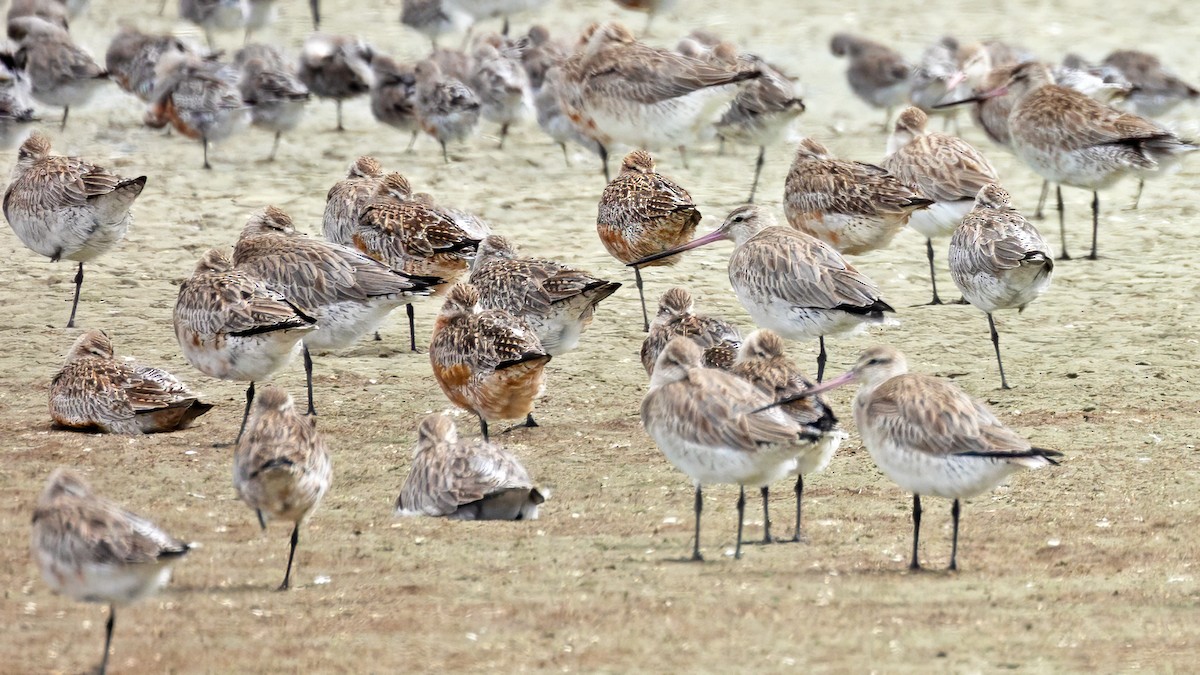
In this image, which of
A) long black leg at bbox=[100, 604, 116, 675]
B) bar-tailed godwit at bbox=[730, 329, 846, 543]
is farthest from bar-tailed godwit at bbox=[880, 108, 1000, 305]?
long black leg at bbox=[100, 604, 116, 675]

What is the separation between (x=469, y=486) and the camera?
775 cm

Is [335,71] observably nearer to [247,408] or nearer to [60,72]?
[60,72]

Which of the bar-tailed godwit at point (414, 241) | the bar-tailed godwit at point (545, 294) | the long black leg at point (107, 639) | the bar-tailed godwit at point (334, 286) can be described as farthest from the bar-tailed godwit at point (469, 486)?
the bar-tailed godwit at point (414, 241)

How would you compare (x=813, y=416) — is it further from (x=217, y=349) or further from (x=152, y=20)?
(x=152, y=20)

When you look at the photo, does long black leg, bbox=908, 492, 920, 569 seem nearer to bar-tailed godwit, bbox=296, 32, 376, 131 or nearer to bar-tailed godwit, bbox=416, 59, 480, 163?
bar-tailed godwit, bbox=416, 59, 480, 163

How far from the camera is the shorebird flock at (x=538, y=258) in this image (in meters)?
6.94

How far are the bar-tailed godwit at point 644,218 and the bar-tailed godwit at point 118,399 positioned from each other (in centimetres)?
319

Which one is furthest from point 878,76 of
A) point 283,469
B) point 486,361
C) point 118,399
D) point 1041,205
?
point 283,469

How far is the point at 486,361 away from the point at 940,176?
428 centimetres

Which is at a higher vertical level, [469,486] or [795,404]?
[795,404]

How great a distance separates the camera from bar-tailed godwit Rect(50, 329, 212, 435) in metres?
8.95

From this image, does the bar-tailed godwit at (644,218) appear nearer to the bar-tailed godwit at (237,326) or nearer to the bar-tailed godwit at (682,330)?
the bar-tailed godwit at (682,330)

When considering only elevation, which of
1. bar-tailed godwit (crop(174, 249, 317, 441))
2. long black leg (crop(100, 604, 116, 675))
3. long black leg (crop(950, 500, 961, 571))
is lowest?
bar-tailed godwit (crop(174, 249, 317, 441))

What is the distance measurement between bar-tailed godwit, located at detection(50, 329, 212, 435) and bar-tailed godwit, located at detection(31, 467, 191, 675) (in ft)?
9.90
